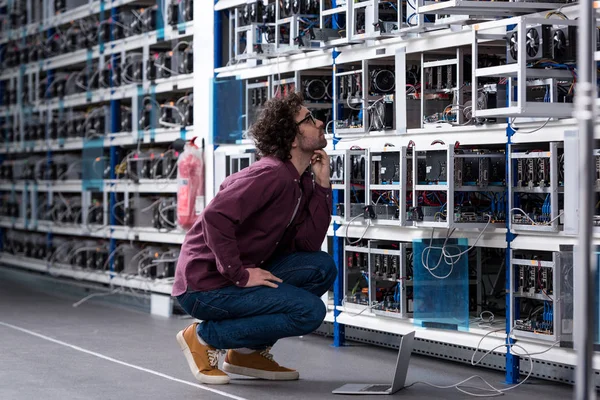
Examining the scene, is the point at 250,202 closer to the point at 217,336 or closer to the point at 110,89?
the point at 217,336

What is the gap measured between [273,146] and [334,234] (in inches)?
63.4

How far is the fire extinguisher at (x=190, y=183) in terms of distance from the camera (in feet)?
25.0

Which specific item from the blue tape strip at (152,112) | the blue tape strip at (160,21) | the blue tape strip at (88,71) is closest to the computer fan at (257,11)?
the blue tape strip at (160,21)

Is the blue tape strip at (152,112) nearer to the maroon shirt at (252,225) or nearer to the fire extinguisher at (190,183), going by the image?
the fire extinguisher at (190,183)

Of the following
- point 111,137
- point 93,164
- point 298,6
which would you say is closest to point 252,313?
point 298,6

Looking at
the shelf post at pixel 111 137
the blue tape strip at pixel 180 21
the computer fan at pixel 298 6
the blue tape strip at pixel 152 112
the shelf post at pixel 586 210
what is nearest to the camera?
the shelf post at pixel 586 210

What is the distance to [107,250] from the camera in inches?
369

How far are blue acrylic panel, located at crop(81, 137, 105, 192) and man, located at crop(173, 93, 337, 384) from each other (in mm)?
4809

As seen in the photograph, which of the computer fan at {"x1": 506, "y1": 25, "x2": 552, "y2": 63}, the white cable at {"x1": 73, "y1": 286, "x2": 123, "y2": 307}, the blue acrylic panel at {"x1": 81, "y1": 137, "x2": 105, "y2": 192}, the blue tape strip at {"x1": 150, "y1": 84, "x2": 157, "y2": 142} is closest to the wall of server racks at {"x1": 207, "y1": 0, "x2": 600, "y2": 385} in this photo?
the computer fan at {"x1": 506, "y1": 25, "x2": 552, "y2": 63}

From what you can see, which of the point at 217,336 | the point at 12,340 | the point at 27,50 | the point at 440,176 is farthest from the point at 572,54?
the point at 27,50

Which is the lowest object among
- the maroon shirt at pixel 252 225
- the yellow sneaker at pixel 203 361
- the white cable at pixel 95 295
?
the white cable at pixel 95 295

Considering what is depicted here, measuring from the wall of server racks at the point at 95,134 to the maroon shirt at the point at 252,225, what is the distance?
3123 mm

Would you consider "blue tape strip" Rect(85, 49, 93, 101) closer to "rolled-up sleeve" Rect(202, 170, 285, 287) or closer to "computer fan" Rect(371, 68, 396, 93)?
"computer fan" Rect(371, 68, 396, 93)

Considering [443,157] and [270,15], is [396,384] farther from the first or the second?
[270,15]
